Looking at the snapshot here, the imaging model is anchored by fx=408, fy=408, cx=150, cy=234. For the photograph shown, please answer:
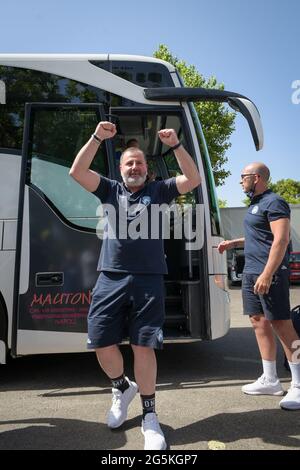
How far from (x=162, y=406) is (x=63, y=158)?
2464mm

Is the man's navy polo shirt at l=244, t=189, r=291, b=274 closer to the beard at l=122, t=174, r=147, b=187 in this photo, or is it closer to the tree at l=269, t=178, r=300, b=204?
the beard at l=122, t=174, r=147, b=187

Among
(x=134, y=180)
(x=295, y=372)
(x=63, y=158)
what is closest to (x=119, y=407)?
(x=295, y=372)

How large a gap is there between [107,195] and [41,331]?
169 cm

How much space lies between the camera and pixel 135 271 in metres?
2.77

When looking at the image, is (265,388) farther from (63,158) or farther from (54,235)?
(63,158)

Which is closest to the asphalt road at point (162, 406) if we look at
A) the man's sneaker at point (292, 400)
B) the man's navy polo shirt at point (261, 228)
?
the man's sneaker at point (292, 400)

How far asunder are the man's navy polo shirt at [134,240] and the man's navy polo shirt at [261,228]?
105cm

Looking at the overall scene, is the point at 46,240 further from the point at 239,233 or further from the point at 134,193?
the point at 239,233

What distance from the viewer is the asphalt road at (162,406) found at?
277 cm

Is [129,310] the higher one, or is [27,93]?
[27,93]

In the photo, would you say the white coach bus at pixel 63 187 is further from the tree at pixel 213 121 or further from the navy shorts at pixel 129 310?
the tree at pixel 213 121

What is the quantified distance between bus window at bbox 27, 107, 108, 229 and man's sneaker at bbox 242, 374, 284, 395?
6.92ft

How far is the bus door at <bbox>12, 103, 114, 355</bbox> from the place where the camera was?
12.6 ft
